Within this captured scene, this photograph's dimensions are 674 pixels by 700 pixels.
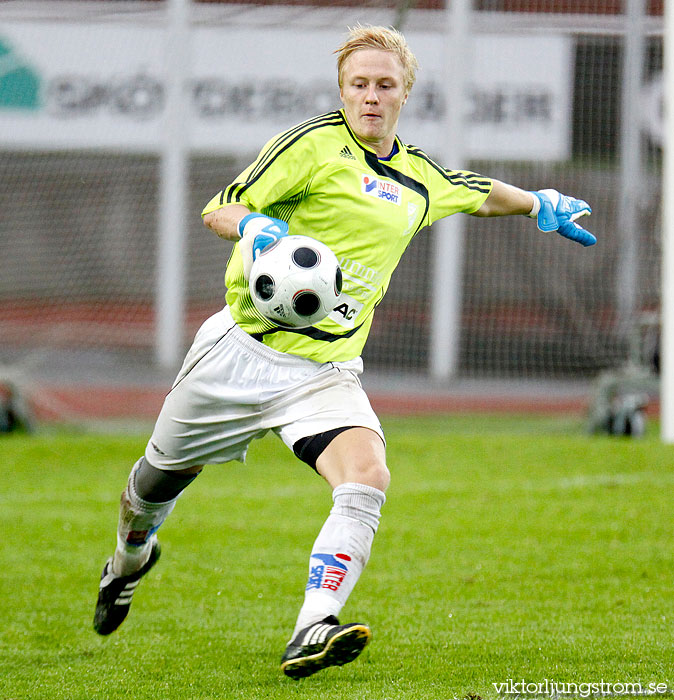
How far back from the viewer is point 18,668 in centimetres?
411

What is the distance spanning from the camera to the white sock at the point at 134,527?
4.41m

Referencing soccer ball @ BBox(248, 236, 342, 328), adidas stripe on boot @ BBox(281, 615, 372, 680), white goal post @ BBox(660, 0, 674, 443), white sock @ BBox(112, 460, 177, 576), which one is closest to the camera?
adidas stripe on boot @ BBox(281, 615, 372, 680)

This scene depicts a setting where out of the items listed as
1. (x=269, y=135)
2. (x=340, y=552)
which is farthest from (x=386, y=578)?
(x=269, y=135)

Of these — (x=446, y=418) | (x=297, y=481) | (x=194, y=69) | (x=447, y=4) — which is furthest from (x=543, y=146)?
(x=297, y=481)

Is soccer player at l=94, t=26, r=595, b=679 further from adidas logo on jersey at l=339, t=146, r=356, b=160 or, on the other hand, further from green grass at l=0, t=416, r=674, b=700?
green grass at l=0, t=416, r=674, b=700

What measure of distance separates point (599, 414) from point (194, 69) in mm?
6101

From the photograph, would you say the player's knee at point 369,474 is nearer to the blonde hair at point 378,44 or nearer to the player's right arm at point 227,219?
the player's right arm at point 227,219

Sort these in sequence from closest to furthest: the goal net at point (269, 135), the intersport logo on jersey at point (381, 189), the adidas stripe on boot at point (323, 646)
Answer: the adidas stripe on boot at point (323, 646)
the intersport logo on jersey at point (381, 189)
the goal net at point (269, 135)

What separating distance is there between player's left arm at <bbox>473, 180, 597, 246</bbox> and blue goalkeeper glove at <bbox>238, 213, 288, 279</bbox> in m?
1.25

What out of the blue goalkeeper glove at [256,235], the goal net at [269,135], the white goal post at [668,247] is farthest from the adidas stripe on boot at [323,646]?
the goal net at [269,135]

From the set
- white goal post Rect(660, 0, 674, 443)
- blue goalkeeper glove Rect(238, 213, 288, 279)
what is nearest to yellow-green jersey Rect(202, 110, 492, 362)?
blue goalkeeper glove Rect(238, 213, 288, 279)

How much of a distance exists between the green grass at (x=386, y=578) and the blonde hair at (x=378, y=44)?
2156mm

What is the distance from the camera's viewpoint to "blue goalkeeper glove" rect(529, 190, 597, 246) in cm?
451

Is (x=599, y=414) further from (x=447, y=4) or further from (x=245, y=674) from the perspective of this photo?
(x=245, y=674)
